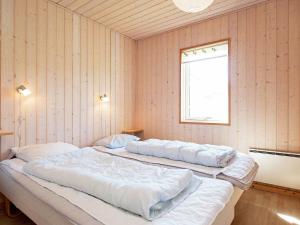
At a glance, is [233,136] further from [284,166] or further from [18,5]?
[18,5]

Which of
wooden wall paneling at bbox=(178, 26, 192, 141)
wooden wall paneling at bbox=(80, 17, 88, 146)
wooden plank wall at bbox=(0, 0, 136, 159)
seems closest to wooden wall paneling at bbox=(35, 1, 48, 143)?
wooden plank wall at bbox=(0, 0, 136, 159)

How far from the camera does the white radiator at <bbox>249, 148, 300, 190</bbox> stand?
2.34 meters

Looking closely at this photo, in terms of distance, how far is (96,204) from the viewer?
1.14 m

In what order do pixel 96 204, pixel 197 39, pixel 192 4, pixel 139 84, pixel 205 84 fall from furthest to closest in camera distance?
pixel 139 84
pixel 205 84
pixel 197 39
pixel 192 4
pixel 96 204

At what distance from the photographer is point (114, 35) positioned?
346cm

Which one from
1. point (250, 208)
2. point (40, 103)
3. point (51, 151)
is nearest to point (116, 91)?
point (40, 103)

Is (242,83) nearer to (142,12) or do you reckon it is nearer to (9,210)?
(142,12)

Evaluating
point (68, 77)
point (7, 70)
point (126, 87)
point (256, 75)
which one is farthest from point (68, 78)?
point (256, 75)

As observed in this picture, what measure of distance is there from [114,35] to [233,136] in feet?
8.45

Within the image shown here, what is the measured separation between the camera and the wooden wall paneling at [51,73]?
2553 millimetres

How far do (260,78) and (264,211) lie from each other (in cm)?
163

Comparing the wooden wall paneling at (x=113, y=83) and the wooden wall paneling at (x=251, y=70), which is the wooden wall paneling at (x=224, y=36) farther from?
the wooden wall paneling at (x=113, y=83)

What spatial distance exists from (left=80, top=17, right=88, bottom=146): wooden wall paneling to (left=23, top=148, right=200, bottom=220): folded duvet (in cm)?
107

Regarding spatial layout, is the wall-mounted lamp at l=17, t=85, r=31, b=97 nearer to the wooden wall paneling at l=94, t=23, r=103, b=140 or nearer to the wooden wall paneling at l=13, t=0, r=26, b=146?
the wooden wall paneling at l=13, t=0, r=26, b=146
